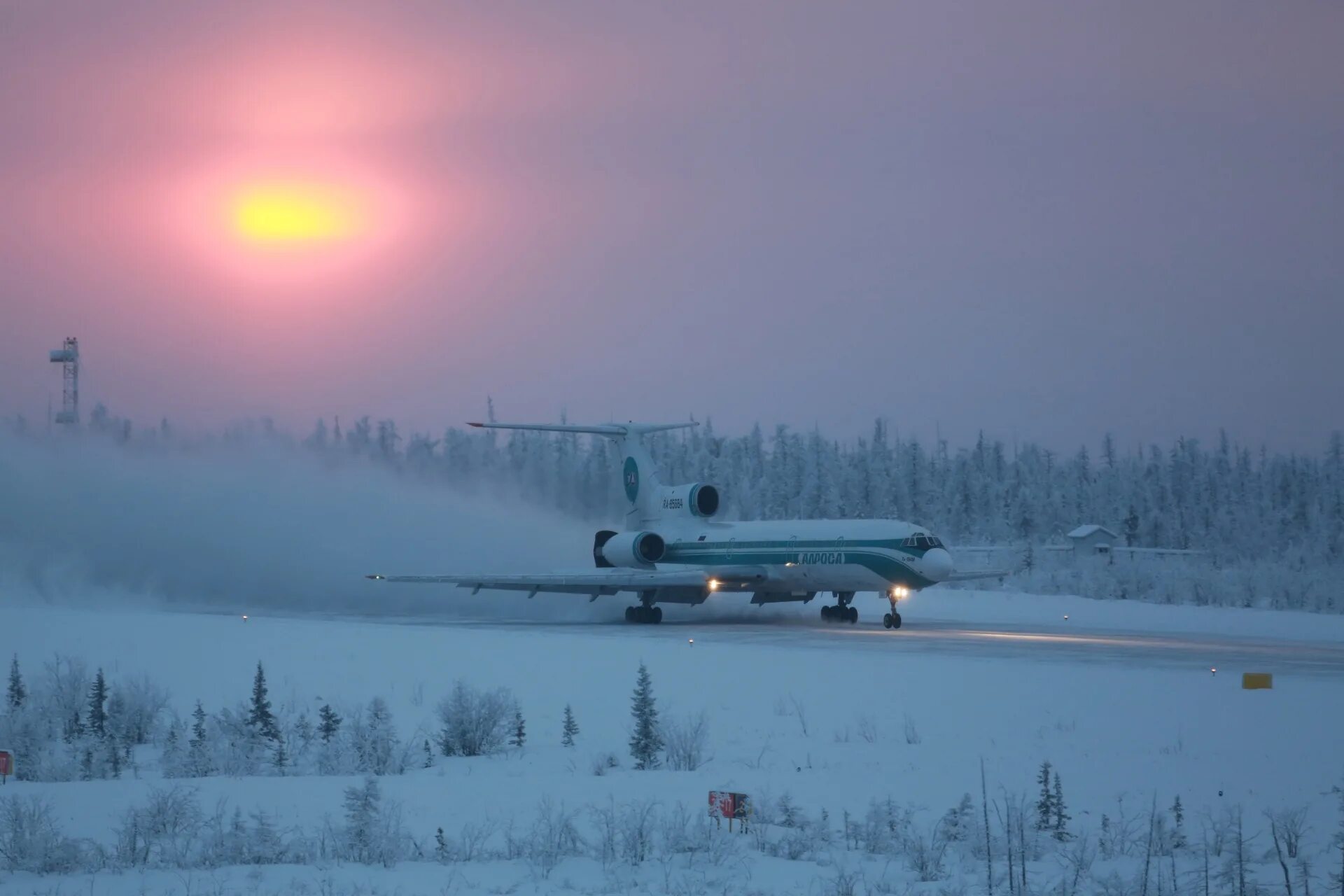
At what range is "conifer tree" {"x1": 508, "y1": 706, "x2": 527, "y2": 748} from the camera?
16328mm

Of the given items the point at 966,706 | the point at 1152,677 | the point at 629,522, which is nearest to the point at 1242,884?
the point at 966,706

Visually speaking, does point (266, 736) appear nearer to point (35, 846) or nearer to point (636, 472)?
point (35, 846)

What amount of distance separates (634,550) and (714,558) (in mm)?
2895

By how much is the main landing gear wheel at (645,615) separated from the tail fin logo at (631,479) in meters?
5.22

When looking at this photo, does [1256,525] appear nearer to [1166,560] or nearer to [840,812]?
[1166,560]

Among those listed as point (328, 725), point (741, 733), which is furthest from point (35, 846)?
point (741, 733)

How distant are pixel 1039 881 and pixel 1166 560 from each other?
280 feet

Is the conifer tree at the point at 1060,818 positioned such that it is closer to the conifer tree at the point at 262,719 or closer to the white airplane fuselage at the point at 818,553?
the conifer tree at the point at 262,719

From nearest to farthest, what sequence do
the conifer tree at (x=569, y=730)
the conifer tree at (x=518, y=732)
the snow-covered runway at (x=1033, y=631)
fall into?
the conifer tree at (x=569, y=730)
the conifer tree at (x=518, y=732)
the snow-covered runway at (x=1033, y=631)

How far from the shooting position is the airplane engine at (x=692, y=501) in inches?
1706

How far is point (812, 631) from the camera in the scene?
3538 cm

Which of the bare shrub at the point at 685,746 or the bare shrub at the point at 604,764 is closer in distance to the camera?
the bare shrub at the point at 604,764

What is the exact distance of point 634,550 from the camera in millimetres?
42062

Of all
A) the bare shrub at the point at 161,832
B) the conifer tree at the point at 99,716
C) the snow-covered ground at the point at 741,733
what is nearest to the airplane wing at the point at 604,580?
the snow-covered ground at the point at 741,733
